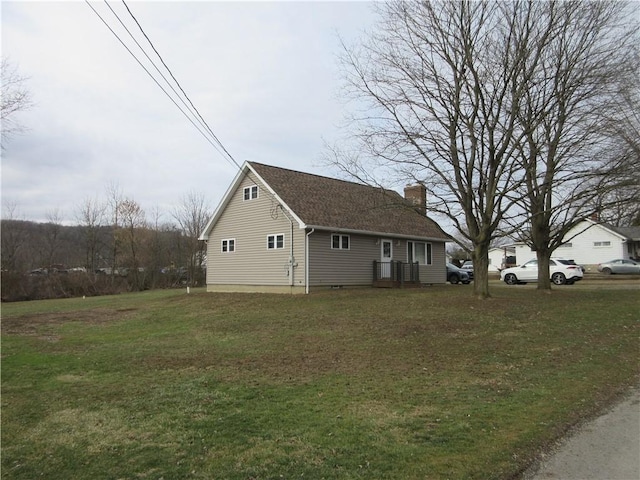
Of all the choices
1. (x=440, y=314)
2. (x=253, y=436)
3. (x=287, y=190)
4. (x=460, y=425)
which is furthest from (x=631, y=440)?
(x=287, y=190)

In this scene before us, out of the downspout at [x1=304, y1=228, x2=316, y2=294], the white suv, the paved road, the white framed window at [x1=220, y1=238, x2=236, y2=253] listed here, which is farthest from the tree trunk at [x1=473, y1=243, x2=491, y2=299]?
the white framed window at [x1=220, y1=238, x2=236, y2=253]

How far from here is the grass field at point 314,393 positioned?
4.22 metres

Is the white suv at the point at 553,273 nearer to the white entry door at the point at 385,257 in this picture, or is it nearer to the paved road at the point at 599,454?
the white entry door at the point at 385,257

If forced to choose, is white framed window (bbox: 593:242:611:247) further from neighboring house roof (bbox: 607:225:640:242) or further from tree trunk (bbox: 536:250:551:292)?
tree trunk (bbox: 536:250:551:292)

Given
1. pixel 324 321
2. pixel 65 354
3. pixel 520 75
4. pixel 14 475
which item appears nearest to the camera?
pixel 14 475

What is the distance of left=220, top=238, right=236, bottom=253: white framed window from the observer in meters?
23.9

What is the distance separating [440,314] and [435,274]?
14.6 m

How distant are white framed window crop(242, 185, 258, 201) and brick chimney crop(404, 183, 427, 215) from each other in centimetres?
722

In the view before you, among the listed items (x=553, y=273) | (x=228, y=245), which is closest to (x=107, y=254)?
(x=228, y=245)

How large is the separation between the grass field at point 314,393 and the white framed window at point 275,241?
792 centimetres

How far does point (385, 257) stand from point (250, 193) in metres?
7.59

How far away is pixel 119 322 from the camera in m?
15.2

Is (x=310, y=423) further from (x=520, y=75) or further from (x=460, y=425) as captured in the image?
(x=520, y=75)

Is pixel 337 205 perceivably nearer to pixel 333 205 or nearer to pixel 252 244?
pixel 333 205
